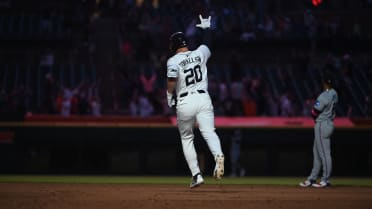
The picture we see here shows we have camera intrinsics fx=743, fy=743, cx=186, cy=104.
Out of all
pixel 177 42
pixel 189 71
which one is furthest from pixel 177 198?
pixel 177 42

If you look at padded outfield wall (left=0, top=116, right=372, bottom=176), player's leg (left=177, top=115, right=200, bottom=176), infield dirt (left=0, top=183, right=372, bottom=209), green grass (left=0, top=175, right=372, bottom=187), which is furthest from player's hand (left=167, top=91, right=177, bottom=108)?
padded outfield wall (left=0, top=116, right=372, bottom=176)

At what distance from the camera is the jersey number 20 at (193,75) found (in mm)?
12016

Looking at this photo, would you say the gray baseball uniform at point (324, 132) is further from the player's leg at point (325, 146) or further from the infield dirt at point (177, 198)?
the infield dirt at point (177, 198)

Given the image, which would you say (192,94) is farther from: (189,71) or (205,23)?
(205,23)

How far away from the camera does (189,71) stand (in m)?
12.0

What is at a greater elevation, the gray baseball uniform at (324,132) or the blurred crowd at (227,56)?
the blurred crowd at (227,56)

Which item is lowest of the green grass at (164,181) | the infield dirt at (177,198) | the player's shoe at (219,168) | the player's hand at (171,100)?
the green grass at (164,181)

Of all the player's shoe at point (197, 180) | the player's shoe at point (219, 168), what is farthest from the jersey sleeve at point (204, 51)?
the player's shoe at point (197, 180)

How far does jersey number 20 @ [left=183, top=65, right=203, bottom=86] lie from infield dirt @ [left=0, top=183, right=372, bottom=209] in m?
1.79

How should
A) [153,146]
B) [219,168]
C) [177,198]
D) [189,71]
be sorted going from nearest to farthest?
[177,198], [219,168], [189,71], [153,146]

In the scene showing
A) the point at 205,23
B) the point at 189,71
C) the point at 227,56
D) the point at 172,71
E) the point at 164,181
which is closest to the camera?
the point at 172,71

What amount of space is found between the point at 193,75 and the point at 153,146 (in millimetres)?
10150

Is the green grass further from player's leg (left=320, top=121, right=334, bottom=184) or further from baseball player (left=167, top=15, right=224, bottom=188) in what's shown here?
baseball player (left=167, top=15, right=224, bottom=188)

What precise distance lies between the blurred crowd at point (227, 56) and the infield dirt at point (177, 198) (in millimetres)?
9848
